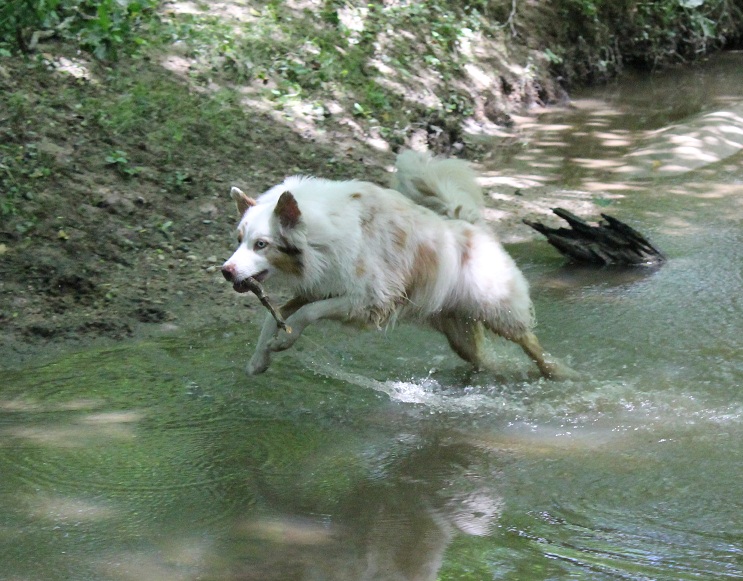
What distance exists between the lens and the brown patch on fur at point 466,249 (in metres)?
6.76

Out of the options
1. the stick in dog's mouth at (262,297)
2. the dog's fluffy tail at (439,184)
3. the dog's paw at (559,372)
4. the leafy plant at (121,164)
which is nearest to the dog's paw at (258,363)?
the stick in dog's mouth at (262,297)

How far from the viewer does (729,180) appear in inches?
430

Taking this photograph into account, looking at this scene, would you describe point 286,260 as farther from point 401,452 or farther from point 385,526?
point 385,526

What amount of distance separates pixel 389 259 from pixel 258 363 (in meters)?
1.14

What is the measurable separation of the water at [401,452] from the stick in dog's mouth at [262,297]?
1.81 ft

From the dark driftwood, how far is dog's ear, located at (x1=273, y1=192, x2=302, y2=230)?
11.7ft

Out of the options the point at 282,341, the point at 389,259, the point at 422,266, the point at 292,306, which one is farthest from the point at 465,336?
the point at 282,341

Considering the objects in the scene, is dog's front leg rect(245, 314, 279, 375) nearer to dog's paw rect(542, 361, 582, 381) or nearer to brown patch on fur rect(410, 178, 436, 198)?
brown patch on fur rect(410, 178, 436, 198)

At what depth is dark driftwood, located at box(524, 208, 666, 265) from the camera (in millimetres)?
8852

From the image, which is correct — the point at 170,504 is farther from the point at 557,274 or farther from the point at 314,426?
the point at 557,274

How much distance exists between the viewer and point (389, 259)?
6.46 m

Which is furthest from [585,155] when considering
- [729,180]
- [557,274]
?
Result: [557,274]

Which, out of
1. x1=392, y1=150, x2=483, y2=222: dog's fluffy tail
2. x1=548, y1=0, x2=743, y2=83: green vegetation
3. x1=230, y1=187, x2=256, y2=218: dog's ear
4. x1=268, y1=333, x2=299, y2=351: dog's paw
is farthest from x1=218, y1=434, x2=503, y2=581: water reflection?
x1=548, y1=0, x2=743, y2=83: green vegetation

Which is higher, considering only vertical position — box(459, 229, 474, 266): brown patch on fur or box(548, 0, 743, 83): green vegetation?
box(548, 0, 743, 83): green vegetation
